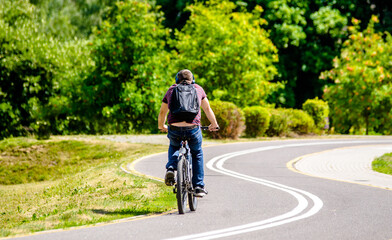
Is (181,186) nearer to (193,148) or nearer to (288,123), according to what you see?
(193,148)

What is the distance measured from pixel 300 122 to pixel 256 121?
8.46 ft

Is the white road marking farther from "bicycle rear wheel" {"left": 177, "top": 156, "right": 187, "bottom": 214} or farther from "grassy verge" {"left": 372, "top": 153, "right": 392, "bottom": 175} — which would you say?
"grassy verge" {"left": 372, "top": 153, "right": 392, "bottom": 175}

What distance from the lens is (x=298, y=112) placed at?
82.6 ft

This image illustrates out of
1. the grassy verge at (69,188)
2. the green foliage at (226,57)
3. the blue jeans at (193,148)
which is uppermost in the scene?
the green foliage at (226,57)

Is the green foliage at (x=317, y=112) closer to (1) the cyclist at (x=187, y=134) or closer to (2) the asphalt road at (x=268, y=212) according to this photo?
(2) the asphalt road at (x=268, y=212)

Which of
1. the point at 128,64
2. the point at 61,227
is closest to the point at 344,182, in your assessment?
the point at 61,227

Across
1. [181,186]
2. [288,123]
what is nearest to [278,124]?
[288,123]

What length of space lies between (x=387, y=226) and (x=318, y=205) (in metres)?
1.57

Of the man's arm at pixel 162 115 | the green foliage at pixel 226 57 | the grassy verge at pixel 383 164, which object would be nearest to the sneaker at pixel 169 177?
the man's arm at pixel 162 115

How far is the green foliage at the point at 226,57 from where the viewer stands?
94.1 feet

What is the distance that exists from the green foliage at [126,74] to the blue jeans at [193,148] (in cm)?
1865

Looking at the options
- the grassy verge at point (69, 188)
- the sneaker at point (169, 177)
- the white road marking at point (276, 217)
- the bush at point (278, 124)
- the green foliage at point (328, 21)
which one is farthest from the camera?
the green foliage at point (328, 21)

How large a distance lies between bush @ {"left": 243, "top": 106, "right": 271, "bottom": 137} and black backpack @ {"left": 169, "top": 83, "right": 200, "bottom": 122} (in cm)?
1572

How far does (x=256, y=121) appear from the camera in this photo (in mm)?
23531
